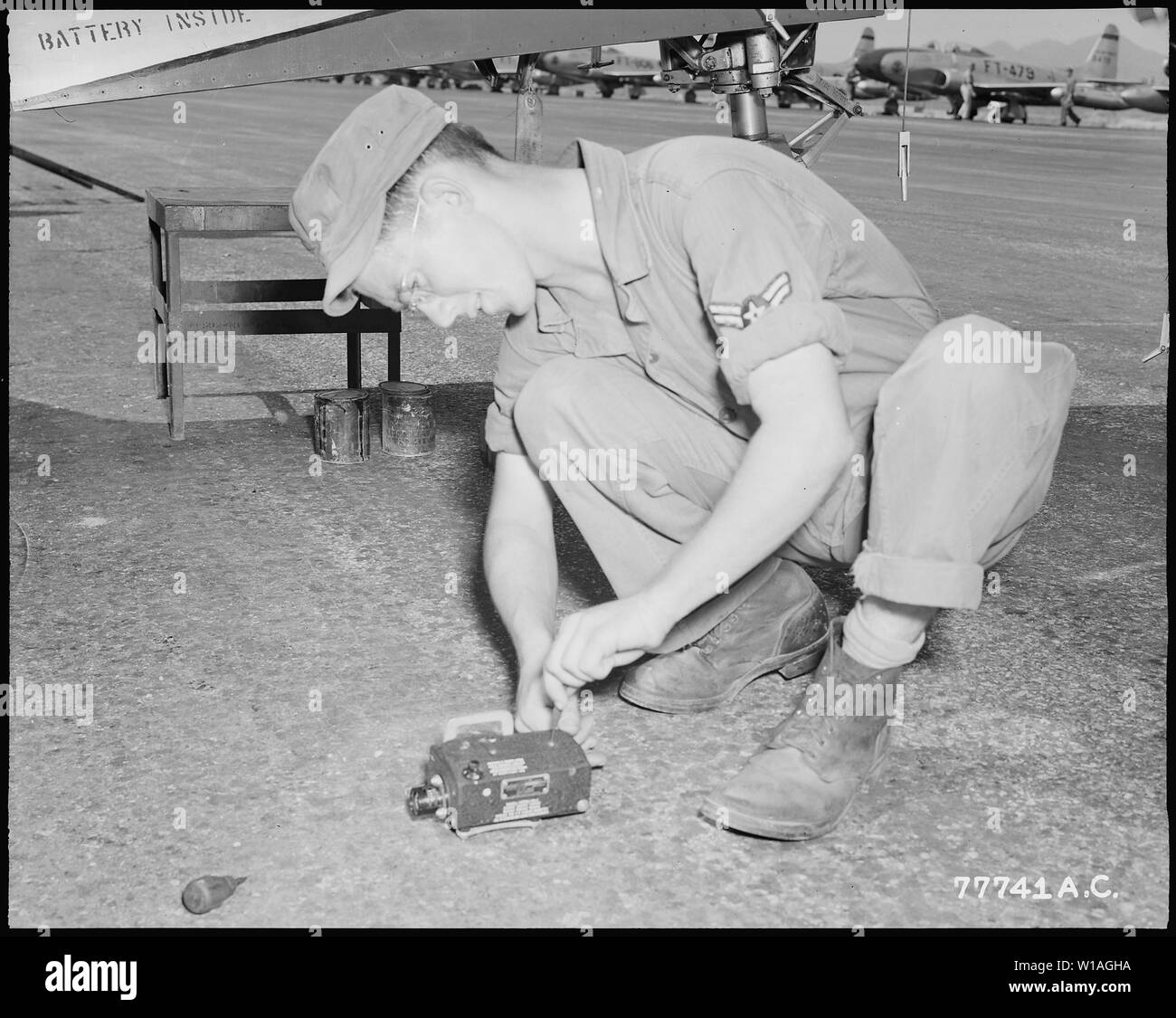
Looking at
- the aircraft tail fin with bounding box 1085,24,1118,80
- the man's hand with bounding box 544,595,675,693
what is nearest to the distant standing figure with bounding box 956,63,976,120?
the aircraft tail fin with bounding box 1085,24,1118,80

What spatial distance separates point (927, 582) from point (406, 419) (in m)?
2.18

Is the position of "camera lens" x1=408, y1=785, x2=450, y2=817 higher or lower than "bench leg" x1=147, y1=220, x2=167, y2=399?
lower

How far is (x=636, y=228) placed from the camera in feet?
6.00

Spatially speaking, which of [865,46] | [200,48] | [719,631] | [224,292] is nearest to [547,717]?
[719,631]

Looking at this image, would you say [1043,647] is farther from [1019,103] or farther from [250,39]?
[1019,103]

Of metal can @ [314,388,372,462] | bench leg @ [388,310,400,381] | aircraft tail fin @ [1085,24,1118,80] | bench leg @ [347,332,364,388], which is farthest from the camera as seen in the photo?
aircraft tail fin @ [1085,24,1118,80]

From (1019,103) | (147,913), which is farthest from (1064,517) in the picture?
(1019,103)

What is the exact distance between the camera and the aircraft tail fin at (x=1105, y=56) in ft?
136

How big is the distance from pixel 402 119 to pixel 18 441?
247 centimetres

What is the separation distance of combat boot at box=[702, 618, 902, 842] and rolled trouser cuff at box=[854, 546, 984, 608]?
182mm

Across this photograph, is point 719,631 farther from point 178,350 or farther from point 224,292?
point 224,292

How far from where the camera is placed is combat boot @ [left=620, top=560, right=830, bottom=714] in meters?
2.26

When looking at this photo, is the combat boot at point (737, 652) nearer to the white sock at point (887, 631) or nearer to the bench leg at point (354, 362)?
the white sock at point (887, 631)

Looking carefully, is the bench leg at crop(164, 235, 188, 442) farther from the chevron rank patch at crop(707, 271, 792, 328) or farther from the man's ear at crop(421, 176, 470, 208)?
the chevron rank patch at crop(707, 271, 792, 328)
